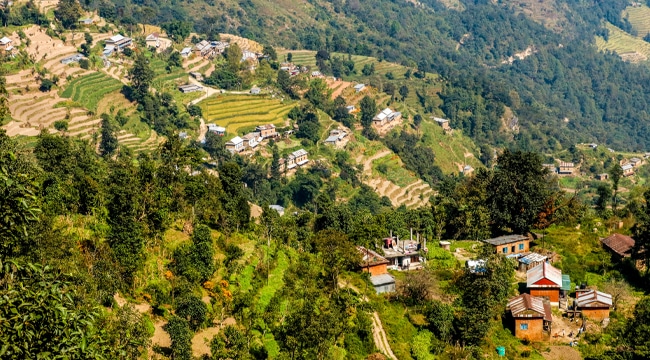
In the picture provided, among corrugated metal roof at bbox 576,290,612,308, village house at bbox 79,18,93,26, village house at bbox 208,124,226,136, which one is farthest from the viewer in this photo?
village house at bbox 79,18,93,26

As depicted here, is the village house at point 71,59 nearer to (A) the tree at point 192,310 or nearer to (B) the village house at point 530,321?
(A) the tree at point 192,310

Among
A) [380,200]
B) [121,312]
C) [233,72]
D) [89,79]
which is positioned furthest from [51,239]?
[233,72]

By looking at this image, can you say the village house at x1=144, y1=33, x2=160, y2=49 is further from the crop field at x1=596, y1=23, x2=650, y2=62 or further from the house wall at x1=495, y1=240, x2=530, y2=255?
the crop field at x1=596, y1=23, x2=650, y2=62

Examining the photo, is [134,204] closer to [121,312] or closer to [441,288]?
[121,312]

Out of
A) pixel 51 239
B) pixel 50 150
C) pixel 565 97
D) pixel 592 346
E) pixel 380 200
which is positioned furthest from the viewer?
pixel 565 97

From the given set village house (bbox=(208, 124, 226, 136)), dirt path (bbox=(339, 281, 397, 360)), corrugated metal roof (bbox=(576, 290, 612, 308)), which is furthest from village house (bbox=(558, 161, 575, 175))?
dirt path (bbox=(339, 281, 397, 360))

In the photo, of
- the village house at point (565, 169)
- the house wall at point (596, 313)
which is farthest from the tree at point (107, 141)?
the village house at point (565, 169)
